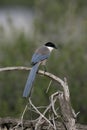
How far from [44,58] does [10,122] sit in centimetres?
108

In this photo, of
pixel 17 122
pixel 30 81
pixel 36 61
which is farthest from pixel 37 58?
pixel 17 122

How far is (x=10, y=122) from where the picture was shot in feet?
29.7

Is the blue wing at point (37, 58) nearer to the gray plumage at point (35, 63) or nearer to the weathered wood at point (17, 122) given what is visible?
the gray plumage at point (35, 63)

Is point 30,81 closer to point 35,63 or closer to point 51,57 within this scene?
→ point 35,63

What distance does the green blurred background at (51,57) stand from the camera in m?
14.2

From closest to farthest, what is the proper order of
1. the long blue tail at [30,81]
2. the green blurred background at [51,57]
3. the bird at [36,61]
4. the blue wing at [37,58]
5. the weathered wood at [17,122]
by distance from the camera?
the long blue tail at [30,81]
the bird at [36,61]
the weathered wood at [17,122]
the blue wing at [37,58]
the green blurred background at [51,57]

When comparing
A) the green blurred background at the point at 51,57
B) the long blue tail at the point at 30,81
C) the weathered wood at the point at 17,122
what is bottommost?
the green blurred background at the point at 51,57

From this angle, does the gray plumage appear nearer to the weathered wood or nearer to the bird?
the bird

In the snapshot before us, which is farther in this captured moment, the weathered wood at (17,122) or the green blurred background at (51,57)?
the green blurred background at (51,57)

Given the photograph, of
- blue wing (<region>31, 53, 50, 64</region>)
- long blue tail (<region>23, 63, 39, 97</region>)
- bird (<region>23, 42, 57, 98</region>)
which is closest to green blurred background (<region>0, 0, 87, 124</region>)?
bird (<region>23, 42, 57, 98</region>)

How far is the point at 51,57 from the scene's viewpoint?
15.0 meters

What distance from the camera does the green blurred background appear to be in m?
14.2

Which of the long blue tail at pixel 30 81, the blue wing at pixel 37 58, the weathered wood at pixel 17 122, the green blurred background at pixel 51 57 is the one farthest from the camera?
the green blurred background at pixel 51 57

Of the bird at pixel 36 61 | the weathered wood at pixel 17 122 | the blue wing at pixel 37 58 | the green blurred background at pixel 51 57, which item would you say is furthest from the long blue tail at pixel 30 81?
the green blurred background at pixel 51 57
